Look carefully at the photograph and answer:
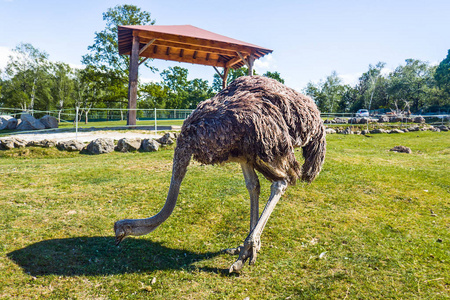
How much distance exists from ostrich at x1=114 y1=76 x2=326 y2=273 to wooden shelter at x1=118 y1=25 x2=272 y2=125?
8.93m

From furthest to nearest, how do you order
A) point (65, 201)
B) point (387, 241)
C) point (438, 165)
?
point (438, 165), point (65, 201), point (387, 241)

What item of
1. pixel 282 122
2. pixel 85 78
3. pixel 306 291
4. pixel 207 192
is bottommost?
pixel 306 291

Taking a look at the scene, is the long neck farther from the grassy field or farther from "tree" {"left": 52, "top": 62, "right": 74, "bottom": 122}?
"tree" {"left": 52, "top": 62, "right": 74, "bottom": 122}

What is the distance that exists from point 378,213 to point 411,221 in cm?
42

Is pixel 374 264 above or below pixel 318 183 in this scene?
below

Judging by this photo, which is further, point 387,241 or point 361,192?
point 361,192

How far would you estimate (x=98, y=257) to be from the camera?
312 cm

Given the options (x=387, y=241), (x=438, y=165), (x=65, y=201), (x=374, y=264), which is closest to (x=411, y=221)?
(x=387, y=241)

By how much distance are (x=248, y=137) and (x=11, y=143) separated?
27.5ft

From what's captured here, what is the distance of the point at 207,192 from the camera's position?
16.6 feet

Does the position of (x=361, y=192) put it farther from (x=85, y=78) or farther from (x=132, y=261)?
(x=85, y=78)

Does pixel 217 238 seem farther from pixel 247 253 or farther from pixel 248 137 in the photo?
pixel 248 137

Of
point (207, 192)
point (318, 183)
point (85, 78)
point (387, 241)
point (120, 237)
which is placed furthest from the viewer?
point (85, 78)

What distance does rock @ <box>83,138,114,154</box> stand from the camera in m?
8.38
